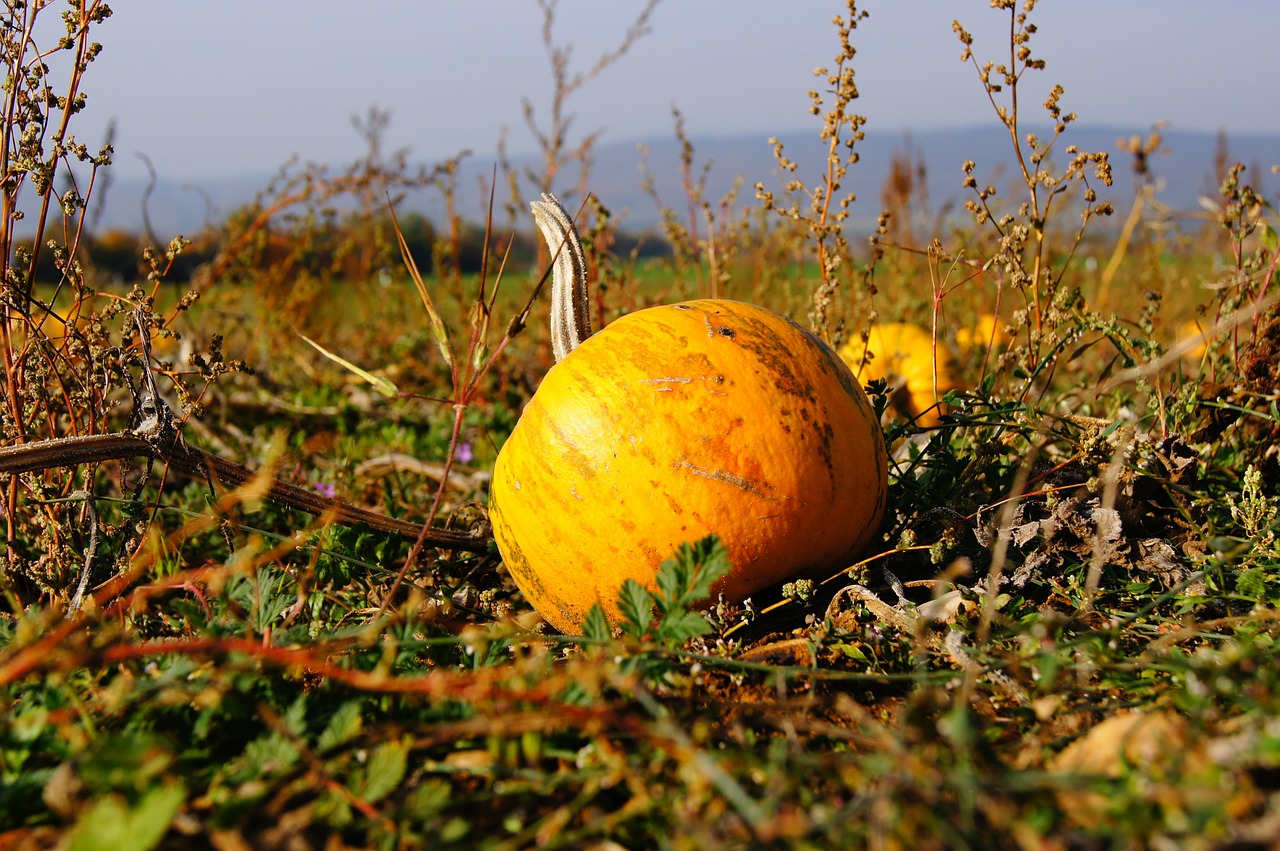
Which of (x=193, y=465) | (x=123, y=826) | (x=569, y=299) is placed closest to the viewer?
(x=123, y=826)

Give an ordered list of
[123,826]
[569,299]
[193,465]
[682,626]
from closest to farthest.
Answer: [123,826] < [682,626] < [193,465] < [569,299]

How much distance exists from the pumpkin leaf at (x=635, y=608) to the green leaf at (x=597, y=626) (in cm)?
4

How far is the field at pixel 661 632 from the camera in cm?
127

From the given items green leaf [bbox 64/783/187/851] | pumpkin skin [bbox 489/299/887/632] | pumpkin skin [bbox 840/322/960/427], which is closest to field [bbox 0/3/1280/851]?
green leaf [bbox 64/783/187/851]

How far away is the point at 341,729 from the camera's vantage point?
1.48 meters

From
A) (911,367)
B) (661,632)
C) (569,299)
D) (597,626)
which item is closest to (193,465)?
(569,299)

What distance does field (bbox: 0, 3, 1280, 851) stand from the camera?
1271 millimetres

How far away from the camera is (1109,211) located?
253 cm

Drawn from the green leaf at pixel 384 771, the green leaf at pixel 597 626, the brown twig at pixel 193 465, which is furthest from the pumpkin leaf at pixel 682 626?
the brown twig at pixel 193 465

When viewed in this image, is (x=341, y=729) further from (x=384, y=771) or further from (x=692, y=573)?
(x=692, y=573)

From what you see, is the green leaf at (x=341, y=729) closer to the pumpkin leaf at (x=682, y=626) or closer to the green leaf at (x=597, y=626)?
the green leaf at (x=597, y=626)

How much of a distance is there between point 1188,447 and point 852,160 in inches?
49.8

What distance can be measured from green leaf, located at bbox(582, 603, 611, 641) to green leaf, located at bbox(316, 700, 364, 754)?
430mm

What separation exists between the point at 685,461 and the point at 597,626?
494mm
